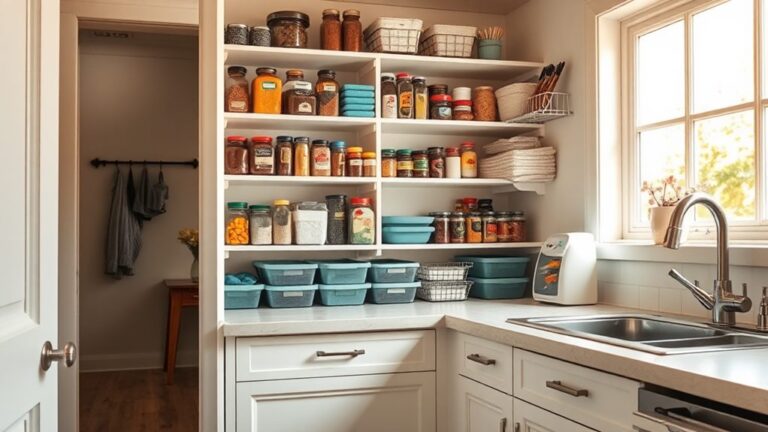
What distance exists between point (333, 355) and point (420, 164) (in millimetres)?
941

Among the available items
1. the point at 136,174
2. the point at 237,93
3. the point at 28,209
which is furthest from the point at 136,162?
the point at 28,209

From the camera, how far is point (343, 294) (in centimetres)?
296

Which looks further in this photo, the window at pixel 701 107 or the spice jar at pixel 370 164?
the spice jar at pixel 370 164

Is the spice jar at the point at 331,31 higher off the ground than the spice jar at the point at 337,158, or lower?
higher

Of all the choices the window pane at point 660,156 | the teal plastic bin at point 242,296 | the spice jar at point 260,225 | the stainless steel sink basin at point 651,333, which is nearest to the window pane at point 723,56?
the window pane at point 660,156

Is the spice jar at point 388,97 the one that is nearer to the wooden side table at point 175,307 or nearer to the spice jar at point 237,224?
the spice jar at point 237,224

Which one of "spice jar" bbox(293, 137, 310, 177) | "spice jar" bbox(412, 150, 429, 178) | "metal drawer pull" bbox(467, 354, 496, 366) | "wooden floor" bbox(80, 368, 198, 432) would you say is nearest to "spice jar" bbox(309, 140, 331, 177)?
"spice jar" bbox(293, 137, 310, 177)

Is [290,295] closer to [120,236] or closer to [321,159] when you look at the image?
[321,159]

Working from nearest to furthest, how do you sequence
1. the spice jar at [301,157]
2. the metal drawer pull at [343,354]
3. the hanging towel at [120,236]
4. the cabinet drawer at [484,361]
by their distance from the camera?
the cabinet drawer at [484,361] → the metal drawer pull at [343,354] → the spice jar at [301,157] → the hanging towel at [120,236]

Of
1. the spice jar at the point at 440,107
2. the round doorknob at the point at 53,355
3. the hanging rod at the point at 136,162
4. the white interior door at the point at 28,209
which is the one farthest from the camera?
the hanging rod at the point at 136,162

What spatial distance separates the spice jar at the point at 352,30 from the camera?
3.02 metres

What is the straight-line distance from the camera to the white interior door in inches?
49.3

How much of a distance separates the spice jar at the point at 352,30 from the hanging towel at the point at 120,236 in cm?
323

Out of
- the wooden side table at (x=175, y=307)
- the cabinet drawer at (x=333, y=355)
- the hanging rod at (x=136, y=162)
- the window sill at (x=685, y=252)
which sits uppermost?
the hanging rod at (x=136, y=162)
